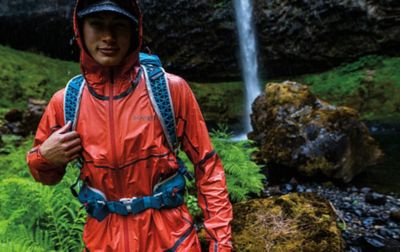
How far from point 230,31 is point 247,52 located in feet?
5.46

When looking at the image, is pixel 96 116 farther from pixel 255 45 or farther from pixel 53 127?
pixel 255 45

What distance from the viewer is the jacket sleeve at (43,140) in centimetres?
184

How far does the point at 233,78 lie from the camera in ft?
76.3

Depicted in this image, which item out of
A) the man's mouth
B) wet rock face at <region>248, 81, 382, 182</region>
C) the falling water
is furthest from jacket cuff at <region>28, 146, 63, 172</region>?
the falling water

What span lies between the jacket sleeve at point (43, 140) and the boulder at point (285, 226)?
1921 mm

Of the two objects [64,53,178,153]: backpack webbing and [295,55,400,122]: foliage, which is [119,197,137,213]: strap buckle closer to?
[64,53,178,153]: backpack webbing

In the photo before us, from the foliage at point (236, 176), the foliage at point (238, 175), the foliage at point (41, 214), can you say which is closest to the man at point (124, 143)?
the foliage at point (41, 214)

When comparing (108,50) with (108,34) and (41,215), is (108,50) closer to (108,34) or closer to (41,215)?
(108,34)

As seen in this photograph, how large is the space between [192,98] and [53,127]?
763mm

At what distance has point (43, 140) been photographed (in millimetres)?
1892

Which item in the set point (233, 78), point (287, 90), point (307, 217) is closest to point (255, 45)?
point (233, 78)

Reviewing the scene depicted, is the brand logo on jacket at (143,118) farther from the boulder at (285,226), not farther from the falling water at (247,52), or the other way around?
the falling water at (247,52)

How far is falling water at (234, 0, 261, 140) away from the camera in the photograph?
2078 centimetres

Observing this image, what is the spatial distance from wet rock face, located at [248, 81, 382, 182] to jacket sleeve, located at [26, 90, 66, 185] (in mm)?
7310
